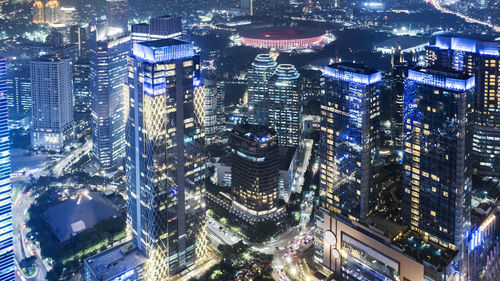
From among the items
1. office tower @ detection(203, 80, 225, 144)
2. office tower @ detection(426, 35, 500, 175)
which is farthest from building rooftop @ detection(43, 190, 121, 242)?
office tower @ detection(426, 35, 500, 175)

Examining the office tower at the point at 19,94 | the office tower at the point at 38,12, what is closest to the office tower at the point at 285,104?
the office tower at the point at 19,94

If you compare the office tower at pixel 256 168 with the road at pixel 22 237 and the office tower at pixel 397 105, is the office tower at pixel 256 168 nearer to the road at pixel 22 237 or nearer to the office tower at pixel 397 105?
the office tower at pixel 397 105

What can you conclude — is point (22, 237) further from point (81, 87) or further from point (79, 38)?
point (79, 38)

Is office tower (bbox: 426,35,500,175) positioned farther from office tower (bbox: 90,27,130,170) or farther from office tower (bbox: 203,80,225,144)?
office tower (bbox: 90,27,130,170)

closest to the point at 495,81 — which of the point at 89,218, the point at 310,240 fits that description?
the point at 310,240

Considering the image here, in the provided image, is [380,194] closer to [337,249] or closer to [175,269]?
[337,249]
